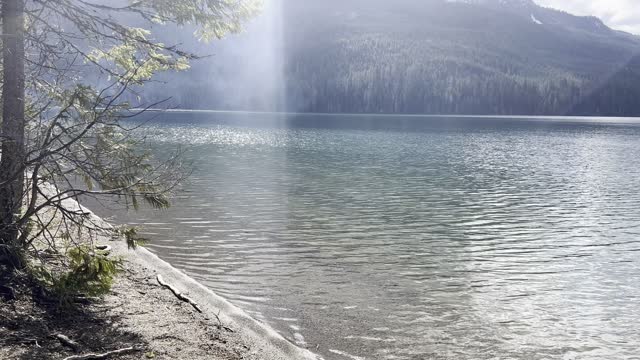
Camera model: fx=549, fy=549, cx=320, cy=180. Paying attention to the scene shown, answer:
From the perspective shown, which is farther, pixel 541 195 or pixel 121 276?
pixel 541 195

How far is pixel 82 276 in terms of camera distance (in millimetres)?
10453

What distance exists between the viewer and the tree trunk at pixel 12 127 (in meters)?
10.2

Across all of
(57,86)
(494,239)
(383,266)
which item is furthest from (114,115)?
(494,239)

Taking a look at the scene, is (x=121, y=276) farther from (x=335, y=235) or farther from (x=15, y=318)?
(x=335, y=235)

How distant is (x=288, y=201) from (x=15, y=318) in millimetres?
23447

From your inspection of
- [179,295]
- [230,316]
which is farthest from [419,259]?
[179,295]

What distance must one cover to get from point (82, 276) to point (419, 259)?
42.8 feet

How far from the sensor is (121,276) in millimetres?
13383

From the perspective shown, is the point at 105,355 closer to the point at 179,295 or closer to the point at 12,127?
the point at 179,295

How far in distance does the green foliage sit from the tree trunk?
74 centimetres

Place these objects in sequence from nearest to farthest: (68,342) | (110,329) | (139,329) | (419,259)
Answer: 1. (68,342)
2. (110,329)
3. (139,329)
4. (419,259)

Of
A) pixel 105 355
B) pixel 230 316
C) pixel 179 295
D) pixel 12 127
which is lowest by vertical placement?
pixel 230 316

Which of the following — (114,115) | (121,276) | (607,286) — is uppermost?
(114,115)

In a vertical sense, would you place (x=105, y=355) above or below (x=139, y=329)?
above
